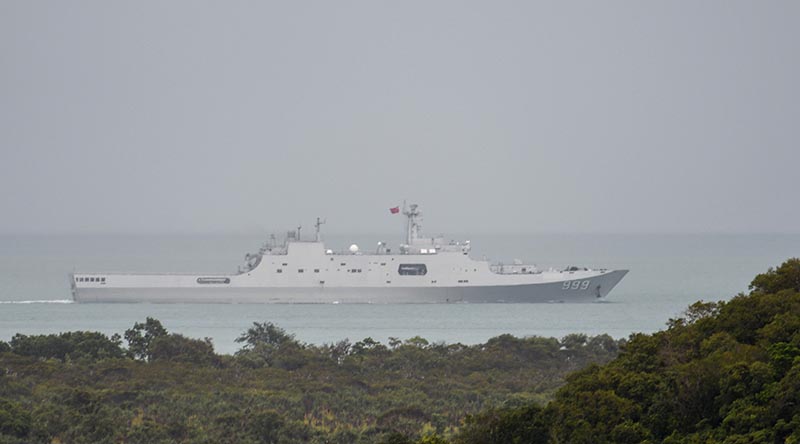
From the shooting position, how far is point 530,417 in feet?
59.2

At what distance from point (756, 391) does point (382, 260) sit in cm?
4200

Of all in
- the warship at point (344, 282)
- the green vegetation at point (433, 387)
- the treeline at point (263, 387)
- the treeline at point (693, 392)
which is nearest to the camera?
the treeline at point (693, 392)

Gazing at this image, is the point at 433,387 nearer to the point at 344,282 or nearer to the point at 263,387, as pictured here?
the point at 263,387

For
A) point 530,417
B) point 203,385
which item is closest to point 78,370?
point 203,385

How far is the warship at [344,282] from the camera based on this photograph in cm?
5806

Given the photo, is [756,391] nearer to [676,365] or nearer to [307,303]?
[676,365]

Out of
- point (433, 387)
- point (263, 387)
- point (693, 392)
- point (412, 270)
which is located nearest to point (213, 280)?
point (412, 270)

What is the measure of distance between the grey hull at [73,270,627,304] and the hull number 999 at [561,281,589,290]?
5.2 inches

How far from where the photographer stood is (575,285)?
58.5m

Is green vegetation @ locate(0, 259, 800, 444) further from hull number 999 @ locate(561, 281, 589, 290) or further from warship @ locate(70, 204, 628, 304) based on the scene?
hull number 999 @ locate(561, 281, 589, 290)

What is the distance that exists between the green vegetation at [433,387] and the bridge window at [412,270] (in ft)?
64.4

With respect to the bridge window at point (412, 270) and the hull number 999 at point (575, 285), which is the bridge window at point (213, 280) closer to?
the bridge window at point (412, 270)

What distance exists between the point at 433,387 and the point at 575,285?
30714mm

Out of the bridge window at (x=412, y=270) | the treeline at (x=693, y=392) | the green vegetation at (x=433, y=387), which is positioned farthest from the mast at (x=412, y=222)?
the treeline at (x=693, y=392)
